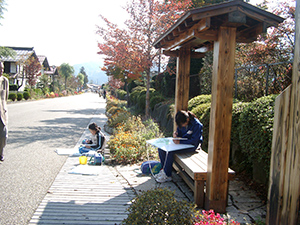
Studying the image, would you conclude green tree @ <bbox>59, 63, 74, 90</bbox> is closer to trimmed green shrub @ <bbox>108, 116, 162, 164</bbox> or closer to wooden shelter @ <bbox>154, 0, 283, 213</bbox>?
trimmed green shrub @ <bbox>108, 116, 162, 164</bbox>

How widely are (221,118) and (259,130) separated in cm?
92

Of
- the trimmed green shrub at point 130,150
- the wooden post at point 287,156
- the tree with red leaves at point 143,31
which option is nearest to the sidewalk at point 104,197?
the trimmed green shrub at point 130,150

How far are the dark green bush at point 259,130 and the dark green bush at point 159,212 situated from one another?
1858 mm

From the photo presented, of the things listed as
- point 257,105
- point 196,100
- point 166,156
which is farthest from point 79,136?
point 257,105

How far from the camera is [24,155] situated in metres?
6.78

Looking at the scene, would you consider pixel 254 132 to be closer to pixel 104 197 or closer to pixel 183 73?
pixel 183 73

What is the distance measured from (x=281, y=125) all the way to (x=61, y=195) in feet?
11.2

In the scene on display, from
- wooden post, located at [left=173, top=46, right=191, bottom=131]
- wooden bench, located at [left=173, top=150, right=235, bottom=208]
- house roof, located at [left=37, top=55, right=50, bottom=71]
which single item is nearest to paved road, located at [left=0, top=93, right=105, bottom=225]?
wooden bench, located at [left=173, top=150, right=235, bottom=208]

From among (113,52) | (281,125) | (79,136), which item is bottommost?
(79,136)

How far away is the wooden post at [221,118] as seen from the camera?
3594 mm

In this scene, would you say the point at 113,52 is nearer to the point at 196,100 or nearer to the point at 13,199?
the point at 196,100

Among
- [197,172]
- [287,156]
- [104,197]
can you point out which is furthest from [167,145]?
[287,156]

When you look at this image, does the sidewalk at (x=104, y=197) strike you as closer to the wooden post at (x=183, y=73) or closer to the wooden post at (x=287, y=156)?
the wooden post at (x=287, y=156)

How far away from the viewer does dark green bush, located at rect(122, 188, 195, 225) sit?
97.3 inches
